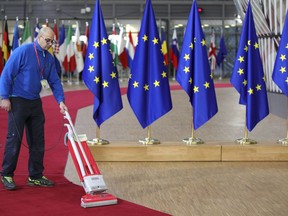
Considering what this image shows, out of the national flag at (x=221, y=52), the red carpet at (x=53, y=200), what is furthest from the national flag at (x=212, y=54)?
the red carpet at (x=53, y=200)

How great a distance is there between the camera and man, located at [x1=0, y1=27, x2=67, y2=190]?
5406 millimetres

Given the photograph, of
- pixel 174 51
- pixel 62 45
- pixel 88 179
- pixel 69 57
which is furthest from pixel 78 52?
pixel 88 179

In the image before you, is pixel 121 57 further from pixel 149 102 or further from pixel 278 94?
pixel 149 102

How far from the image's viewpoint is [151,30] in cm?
748

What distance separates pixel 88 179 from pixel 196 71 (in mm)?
3068

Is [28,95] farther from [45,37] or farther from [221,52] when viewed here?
[221,52]

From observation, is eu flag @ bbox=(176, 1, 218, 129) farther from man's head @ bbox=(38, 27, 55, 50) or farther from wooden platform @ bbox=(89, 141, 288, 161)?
man's head @ bbox=(38, 27, 55, 50)

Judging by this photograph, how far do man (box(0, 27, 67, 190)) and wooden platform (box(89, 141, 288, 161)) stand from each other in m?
1.68

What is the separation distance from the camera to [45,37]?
5387 millimetres

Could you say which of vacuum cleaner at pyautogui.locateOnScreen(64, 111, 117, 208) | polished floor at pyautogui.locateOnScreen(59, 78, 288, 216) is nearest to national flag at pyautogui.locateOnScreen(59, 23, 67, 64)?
polished floor at pyautogui.locateOnScreen(59, 78, 288, 216)

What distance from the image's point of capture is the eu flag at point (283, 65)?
7678 millimetres

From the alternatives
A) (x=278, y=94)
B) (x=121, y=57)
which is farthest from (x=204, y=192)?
(x=121, y=57)

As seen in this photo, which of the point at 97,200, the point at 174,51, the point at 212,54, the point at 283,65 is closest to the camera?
the point at 97,200

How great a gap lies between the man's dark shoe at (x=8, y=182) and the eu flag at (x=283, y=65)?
4309 millimetres
